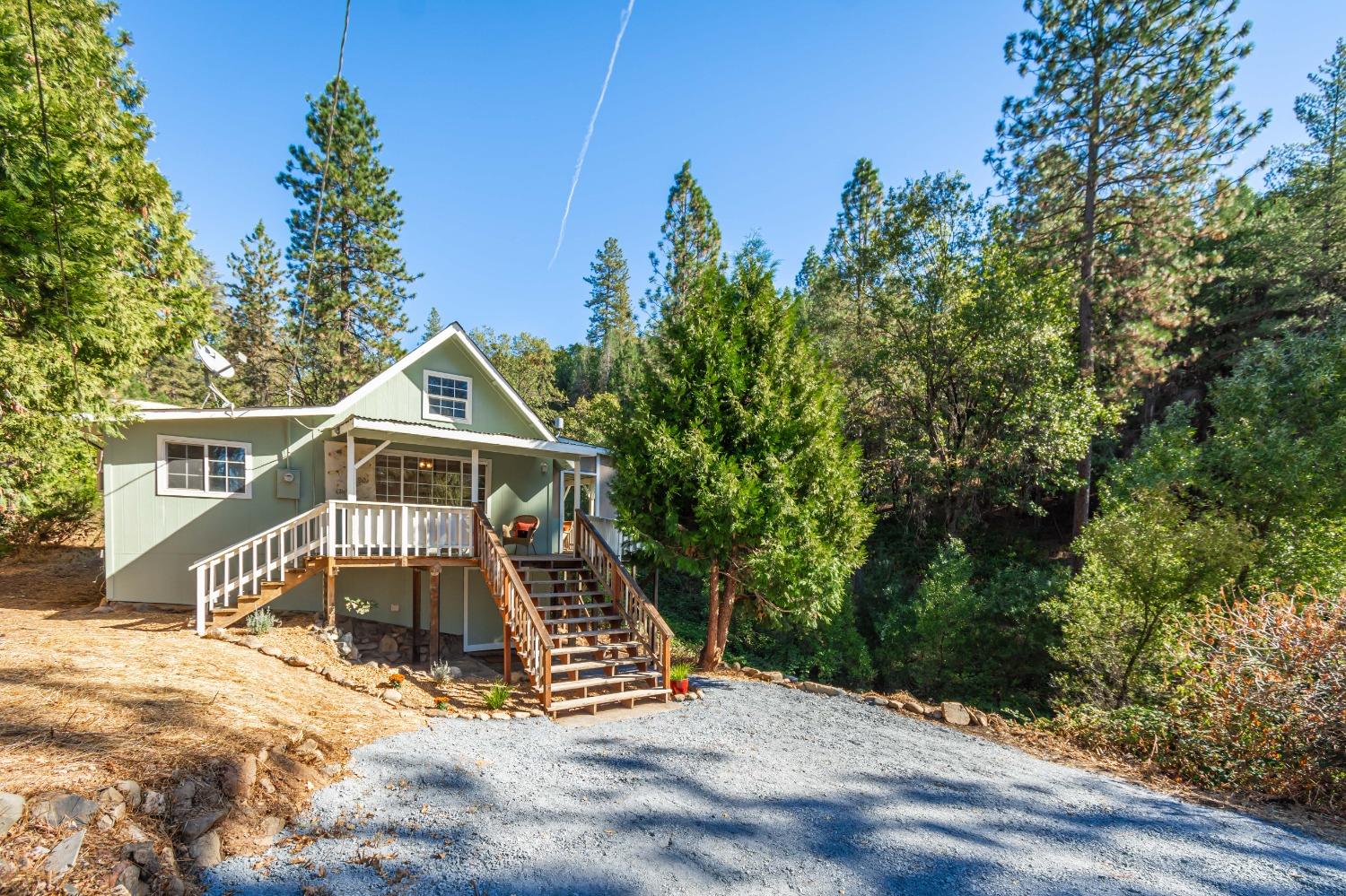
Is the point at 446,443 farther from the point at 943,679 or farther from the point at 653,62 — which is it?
the point at 943,679

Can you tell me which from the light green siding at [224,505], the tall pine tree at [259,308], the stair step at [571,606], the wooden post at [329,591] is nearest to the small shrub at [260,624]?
the wooden post at [329,591]

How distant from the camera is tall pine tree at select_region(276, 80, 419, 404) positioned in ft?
70.4

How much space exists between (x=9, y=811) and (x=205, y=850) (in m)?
0.92

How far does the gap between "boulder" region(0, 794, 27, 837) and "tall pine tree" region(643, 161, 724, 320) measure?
2359 cm

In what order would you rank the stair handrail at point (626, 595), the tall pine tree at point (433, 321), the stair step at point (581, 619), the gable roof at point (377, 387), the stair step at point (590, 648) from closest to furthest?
1. the stair step at point (590, 648)
2. the stair handrail at point (626, 595)
3. the stair step at point (581, 619)
4. the gable roof at point (377, 387)
5. the tall pine tree at point (433, 321)

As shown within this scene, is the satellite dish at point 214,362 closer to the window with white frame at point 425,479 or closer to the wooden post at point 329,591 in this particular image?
the window with white frame at point 425,479

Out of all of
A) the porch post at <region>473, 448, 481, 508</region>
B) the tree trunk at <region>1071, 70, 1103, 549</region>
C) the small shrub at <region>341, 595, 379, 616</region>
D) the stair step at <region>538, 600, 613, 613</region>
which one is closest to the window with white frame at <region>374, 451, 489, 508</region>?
the porch post at <region>473, 448, 481, 508</region>

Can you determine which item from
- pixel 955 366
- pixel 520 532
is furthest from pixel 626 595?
pixel 955 366

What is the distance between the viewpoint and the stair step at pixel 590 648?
7441 millimetres

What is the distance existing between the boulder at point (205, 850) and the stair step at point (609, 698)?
3.73 meters

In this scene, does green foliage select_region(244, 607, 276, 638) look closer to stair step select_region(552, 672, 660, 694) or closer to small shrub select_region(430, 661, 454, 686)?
small shrub select_region(430, 661, 454, 686)

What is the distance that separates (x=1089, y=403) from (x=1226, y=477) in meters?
3.28

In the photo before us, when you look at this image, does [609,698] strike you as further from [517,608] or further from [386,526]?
[386,526]

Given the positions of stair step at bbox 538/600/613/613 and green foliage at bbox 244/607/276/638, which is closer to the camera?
green foliage at bbox 244/607/276/638
